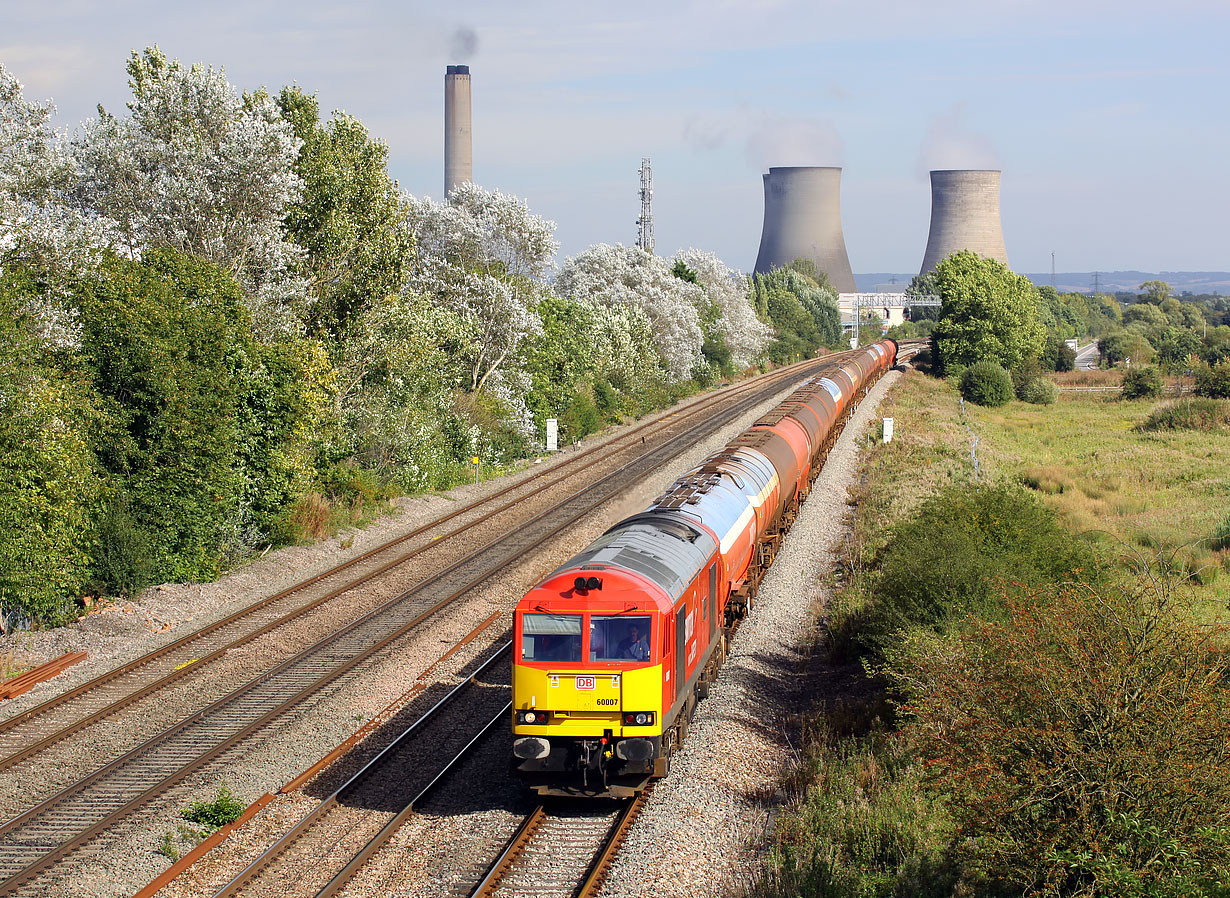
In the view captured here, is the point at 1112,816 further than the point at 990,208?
No

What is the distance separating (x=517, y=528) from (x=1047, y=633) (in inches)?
830

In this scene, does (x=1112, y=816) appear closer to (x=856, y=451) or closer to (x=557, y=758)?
(x=557, y=758)

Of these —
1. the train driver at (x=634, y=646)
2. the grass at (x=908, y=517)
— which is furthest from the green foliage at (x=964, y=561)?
the train driver at (x=634, y=646)

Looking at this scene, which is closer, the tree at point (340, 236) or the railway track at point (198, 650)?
the railway track at point (198, 650)

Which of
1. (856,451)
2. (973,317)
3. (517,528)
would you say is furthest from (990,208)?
(517,528)

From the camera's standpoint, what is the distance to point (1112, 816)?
28.0 feet

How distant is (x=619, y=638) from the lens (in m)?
12.3

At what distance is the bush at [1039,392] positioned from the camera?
76.0 m

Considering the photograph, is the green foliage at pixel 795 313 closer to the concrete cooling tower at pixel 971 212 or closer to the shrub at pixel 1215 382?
the concrete cooling tower at pixel 971 212

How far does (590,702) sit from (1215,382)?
62.1 metres

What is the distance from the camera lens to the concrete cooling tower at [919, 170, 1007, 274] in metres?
129

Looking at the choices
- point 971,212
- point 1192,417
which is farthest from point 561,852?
point 971,212

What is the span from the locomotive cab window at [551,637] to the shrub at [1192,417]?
52.0m

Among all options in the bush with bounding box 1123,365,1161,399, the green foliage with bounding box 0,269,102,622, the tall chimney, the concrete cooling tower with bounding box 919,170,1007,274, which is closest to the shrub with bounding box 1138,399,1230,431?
the bush with bounding box 1123,365,1161,399
